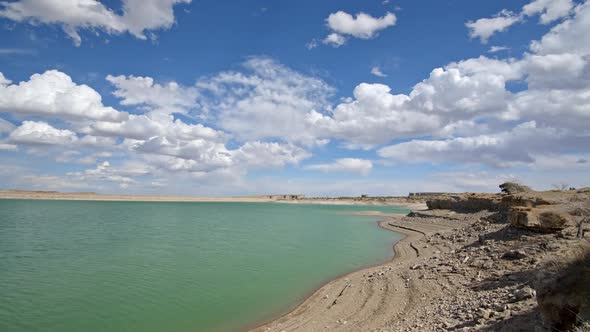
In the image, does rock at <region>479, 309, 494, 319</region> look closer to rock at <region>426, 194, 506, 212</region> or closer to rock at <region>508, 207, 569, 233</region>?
rock at <region>508, 207, 569, 233</region>

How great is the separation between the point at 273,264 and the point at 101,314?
1045cm

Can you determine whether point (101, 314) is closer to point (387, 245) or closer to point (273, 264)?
point (273, 264)

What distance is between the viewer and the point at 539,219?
16.5m

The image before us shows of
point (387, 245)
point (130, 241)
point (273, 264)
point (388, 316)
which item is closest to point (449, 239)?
point (387, 245)

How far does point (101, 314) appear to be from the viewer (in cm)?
1200

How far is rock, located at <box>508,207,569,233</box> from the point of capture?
1562 centimetres

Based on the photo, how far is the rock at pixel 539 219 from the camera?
15618mm

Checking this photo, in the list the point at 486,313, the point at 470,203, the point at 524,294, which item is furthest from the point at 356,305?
the point at 470,203

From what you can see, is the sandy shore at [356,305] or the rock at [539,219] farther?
the rock at [539,219]

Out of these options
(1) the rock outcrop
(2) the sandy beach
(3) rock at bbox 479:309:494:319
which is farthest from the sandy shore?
(1) the rock outcrop

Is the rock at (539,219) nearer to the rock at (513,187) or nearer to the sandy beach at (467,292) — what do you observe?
the sandy beach at (467,292)

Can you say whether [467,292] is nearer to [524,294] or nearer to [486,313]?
[524,294]

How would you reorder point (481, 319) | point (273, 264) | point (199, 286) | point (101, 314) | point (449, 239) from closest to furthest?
point (481, 319), point (101, 314), point (199, 286), point (273, 264), point (449, 239)

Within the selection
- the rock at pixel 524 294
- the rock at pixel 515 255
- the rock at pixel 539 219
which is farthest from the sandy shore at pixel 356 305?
the rock at pixel 539 219
